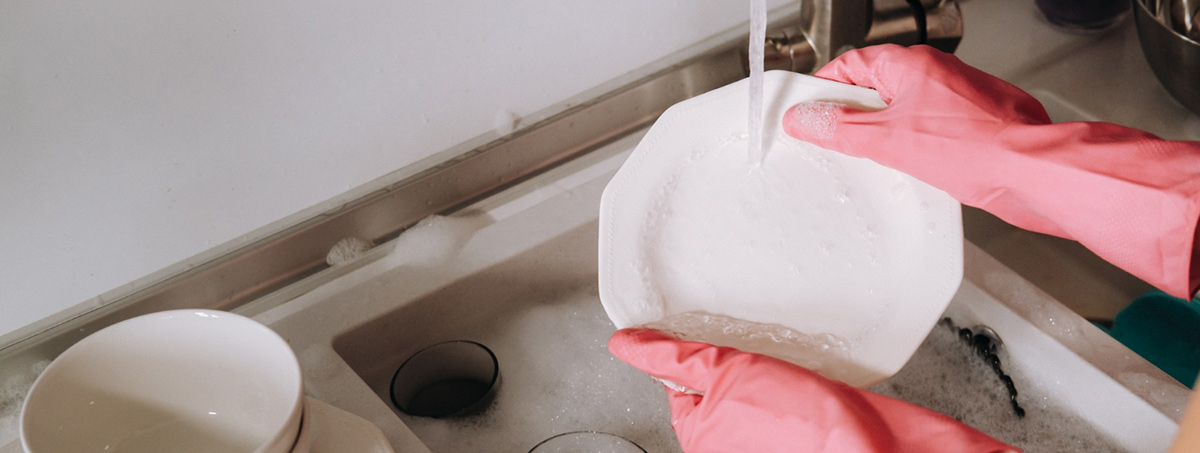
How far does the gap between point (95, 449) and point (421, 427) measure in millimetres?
291

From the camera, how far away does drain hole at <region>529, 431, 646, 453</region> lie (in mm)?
671

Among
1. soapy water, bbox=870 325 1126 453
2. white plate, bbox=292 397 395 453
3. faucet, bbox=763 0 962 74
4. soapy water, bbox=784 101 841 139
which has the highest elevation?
soapy water, bbox=784 101 841 139

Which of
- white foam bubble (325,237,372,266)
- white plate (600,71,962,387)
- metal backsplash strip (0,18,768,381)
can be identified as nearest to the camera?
white plate (600,71,962,387)

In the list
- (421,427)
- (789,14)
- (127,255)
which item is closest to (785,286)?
(421,427)

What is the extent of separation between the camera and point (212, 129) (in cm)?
77

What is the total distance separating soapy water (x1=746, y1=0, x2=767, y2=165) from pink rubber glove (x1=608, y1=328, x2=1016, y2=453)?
224 mm

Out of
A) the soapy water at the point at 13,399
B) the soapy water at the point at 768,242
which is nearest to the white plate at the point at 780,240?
the soapy water at the point at 768,242

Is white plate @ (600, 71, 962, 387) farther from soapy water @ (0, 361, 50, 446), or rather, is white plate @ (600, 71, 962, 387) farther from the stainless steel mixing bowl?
soapy water @ (0, 361, 50, 446)

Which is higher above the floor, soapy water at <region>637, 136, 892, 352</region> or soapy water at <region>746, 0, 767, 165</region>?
soapy water at <region>746, 0, 767, 165</region>

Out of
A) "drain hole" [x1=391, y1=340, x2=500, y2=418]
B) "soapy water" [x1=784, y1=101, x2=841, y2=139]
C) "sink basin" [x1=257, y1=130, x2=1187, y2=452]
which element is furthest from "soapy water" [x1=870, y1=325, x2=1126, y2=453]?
"drain hole" [x1=391, y1=340, x2=500, y2=418]

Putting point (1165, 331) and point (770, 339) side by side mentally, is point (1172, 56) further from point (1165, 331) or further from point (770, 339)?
point (770, 339)

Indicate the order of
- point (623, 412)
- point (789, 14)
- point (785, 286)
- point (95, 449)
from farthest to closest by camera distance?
point (789, 14) → point (623, 412) → point (785, 286) → point (95, 449)

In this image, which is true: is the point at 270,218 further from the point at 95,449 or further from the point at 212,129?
the point at 95,449

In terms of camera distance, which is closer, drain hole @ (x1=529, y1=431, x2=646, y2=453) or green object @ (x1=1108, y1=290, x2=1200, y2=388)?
drain hole @ (x1=529, y1=431, x2=646, y2=453)
